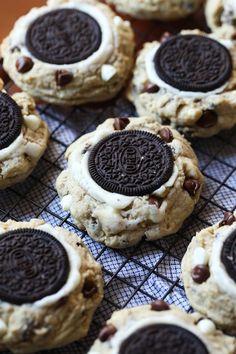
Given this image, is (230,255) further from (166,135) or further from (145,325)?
(166,135)

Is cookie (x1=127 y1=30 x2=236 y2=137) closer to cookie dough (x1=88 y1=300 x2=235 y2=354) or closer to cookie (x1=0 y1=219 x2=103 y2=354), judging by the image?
cookie (x1=0 y1=219 x2=103 y2=354)

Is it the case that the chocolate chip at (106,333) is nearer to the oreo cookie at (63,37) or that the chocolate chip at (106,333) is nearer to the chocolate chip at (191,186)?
the chocolate chip at (191,186)

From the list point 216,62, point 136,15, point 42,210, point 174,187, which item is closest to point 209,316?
point 174,187

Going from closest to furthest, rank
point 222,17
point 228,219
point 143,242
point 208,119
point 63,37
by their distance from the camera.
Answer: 1. point 228,219
2. point 143,242
3. point 208,119
4. point 63,37
5. point 222,17

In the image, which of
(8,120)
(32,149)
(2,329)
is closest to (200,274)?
(2,329)

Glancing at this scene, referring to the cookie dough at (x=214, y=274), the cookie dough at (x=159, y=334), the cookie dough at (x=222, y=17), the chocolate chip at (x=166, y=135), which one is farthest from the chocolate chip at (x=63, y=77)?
the cookie dough at (x=159, y=334)

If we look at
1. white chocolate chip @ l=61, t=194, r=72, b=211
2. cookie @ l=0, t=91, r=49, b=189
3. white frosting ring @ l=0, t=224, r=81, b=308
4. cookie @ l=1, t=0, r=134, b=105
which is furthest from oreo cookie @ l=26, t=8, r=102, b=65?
white frosting ring @ l=0, t=224, r=81, b=308
